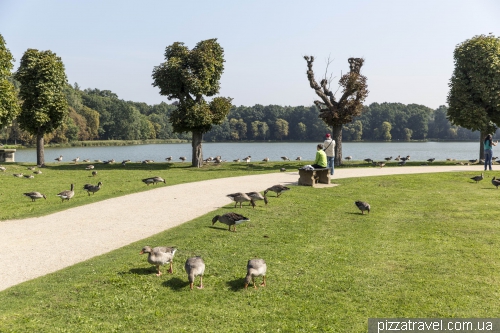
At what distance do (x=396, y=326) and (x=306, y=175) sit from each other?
16.0m

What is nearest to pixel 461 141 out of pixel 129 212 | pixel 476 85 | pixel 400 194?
pixel 476 85

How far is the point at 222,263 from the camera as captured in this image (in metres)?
10.1

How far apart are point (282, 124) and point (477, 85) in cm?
12332

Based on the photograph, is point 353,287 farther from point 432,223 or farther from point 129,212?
point 129,212

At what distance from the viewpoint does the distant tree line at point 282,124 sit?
13938 cm

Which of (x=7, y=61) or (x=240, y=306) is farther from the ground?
(x=7, y=61)

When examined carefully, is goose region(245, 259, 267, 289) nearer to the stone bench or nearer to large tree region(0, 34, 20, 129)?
the stone bench

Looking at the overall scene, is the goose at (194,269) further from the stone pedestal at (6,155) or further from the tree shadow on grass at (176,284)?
the stone pedestal at (6,155)

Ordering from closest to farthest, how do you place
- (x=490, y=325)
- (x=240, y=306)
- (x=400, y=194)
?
1. (x=490, y=325)
2. (x=240, y=306)
3. (x=400, y=194)

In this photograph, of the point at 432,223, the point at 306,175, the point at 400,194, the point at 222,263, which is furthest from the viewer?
the point at 306,175

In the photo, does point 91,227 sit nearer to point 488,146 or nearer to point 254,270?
point 254,270

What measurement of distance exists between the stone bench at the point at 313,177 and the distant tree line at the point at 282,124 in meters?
115

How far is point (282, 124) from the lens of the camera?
533ft

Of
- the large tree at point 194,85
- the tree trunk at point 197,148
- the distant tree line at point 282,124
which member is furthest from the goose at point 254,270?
the distant tree line at point 282,124
